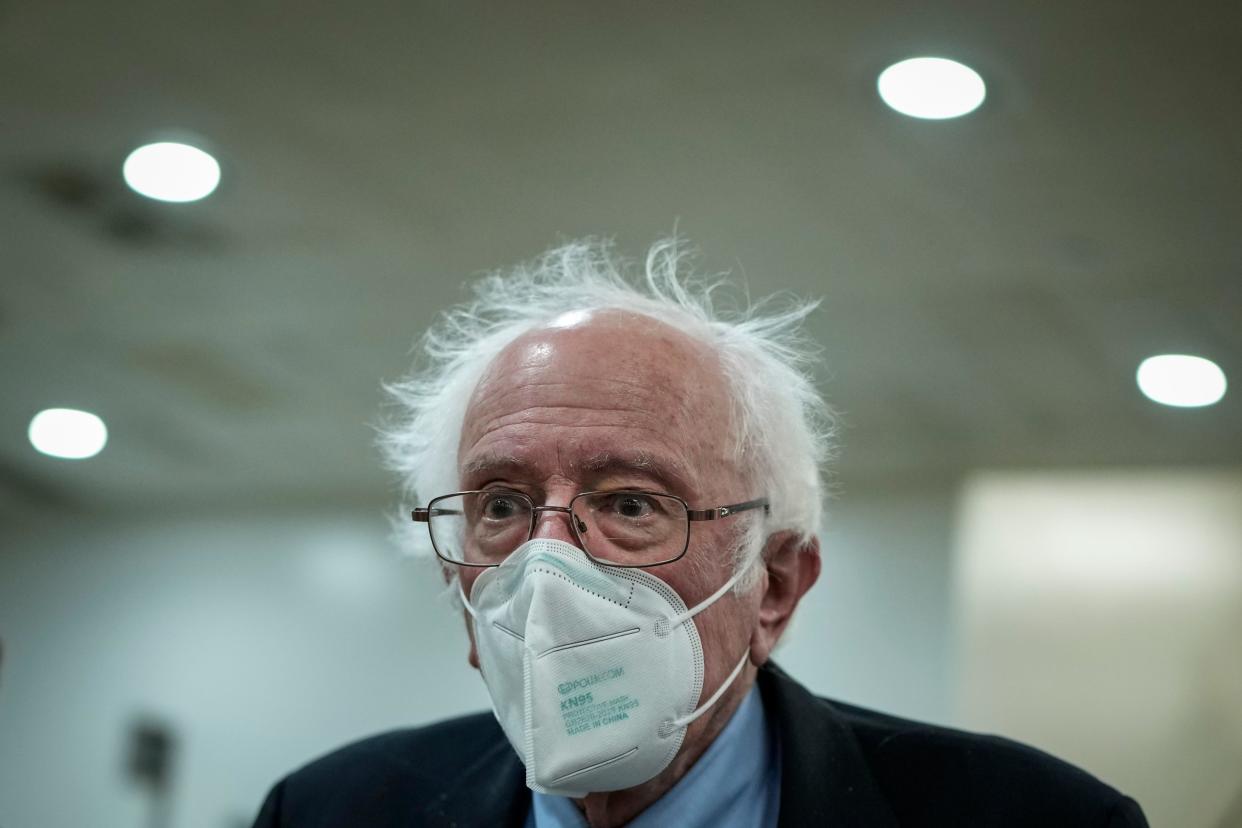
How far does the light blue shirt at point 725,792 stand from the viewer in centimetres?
168

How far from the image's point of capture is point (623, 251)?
308cm

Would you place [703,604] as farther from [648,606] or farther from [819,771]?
[819,771]

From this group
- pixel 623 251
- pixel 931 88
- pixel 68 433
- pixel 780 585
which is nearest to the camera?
pixel 780 585

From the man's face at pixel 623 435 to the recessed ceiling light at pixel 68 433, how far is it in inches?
93.3

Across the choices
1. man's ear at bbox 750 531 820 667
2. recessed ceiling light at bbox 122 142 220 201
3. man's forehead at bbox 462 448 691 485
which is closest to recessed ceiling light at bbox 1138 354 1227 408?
man's ear at bbox 750 531 820 667

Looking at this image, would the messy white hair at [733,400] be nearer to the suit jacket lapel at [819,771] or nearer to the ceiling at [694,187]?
the suit jacket lapel at [819,771]

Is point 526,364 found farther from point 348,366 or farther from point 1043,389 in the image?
point 348,366

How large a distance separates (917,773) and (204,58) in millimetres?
1887

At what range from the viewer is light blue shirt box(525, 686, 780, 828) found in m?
1.68

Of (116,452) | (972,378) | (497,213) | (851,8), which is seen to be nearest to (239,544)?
(116,452)

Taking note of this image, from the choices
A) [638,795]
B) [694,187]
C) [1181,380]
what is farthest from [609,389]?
[1181,380]

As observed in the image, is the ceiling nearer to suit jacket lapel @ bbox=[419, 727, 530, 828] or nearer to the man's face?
the man's face

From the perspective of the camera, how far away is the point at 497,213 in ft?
10.1

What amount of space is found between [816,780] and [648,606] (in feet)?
0.98
